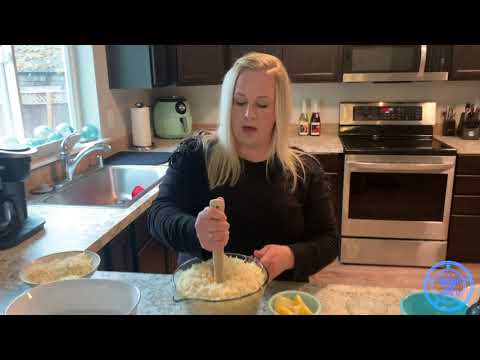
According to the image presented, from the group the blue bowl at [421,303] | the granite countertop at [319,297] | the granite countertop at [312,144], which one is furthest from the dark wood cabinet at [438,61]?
the blue bowl at [421,303]

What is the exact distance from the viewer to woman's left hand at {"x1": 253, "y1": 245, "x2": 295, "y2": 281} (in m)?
1.04

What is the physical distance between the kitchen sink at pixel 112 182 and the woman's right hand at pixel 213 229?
1.44m

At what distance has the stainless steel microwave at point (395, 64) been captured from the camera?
3.07 meters

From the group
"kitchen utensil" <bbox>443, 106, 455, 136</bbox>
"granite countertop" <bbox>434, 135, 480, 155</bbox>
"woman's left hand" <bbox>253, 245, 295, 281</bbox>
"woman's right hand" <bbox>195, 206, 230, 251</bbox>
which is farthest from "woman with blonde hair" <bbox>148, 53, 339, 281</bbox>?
"kitchen utensil" <bbox>443, 106, 455, 136</bbox>

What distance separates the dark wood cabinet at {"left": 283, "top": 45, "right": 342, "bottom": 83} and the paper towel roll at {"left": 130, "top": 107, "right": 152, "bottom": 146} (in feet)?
3.75

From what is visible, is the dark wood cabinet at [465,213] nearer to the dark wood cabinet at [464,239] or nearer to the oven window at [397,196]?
the dark wood cabinet at [464,239]

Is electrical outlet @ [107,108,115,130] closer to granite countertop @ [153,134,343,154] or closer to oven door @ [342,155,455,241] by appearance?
granite countertop @ [153,134,343,154]

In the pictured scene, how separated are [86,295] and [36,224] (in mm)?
907

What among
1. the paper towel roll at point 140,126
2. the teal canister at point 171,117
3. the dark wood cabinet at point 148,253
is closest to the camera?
the dark wood cabinet at point 148,253

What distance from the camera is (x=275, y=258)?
1.06 metres

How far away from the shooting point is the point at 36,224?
5.05 feet

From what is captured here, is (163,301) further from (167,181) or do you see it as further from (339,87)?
(339,87)

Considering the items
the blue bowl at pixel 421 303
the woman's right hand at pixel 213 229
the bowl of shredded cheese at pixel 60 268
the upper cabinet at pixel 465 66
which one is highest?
the upper cabinet at pixel 465 66
